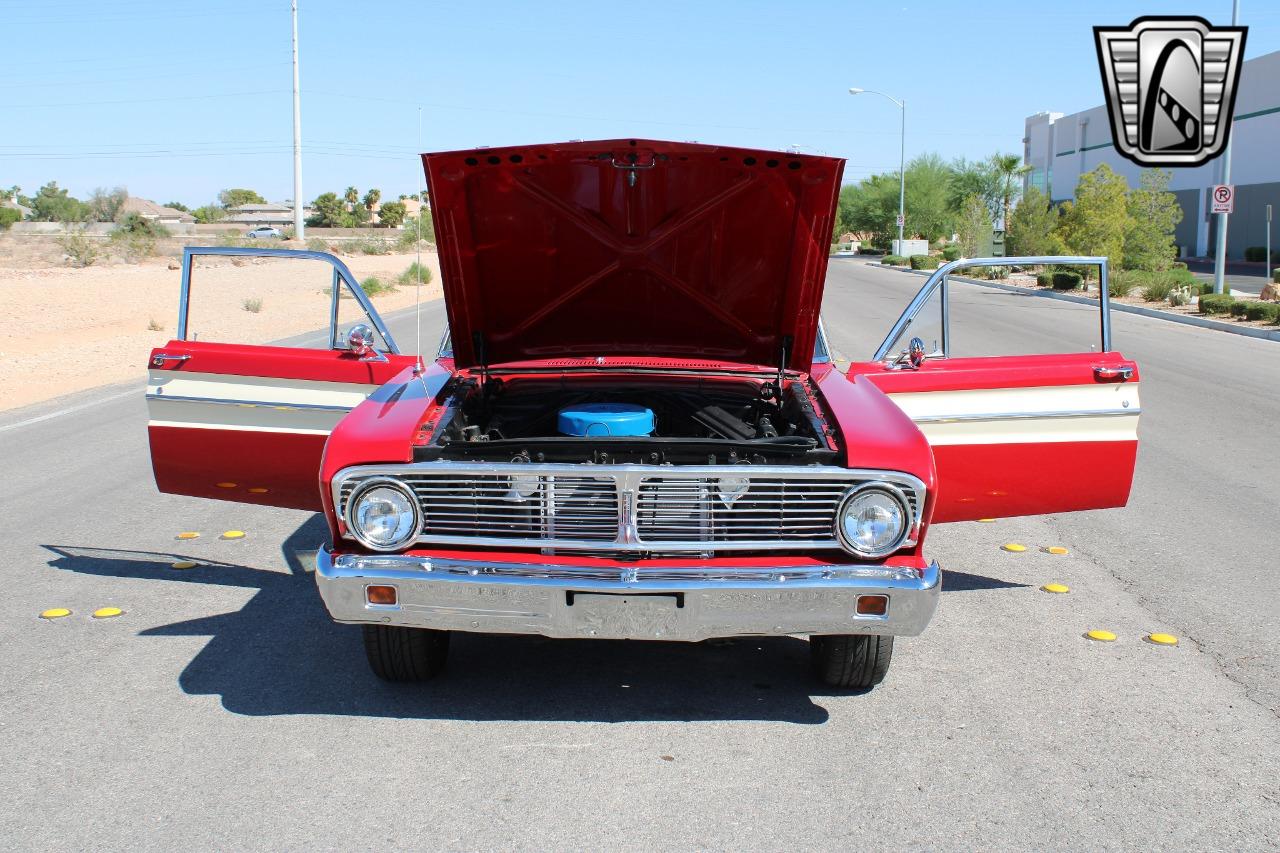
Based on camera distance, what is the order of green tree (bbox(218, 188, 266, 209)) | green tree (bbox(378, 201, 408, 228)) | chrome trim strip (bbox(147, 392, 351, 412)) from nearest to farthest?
chrome trim strip (bbox(147, 392, 351, 412)) → green tree (bbox(378, 201, 408, 228)) → green tree (bbox(218, 188, 266, 209))

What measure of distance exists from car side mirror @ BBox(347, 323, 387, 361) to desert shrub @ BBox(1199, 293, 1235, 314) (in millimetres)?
22927

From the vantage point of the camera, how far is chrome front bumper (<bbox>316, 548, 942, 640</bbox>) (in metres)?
3.98

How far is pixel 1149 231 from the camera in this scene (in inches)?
1421

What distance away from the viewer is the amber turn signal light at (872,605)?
158 inches

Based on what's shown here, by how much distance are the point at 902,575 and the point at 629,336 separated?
213 centimetres

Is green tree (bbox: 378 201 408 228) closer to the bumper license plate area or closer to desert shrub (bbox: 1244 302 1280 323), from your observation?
desert shrub (bbox: 1244 302 1280 323)

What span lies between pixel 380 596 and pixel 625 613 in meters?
0.78

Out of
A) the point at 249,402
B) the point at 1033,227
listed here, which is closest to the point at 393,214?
the point at 1033,227

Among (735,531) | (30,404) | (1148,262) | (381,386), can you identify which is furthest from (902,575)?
(1148,262)

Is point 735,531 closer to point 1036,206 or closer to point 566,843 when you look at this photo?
point 566,843

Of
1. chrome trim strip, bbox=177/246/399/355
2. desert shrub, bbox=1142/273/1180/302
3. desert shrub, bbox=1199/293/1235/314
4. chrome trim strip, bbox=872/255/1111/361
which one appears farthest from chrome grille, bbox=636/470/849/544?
desert shrub, bbox=1142/273/1180/302

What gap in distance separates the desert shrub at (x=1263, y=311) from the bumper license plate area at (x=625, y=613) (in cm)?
2201

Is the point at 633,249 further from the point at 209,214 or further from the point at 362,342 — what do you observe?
the point at 209,214

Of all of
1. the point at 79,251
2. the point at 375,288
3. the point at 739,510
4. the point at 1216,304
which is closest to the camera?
the point at 739,510
